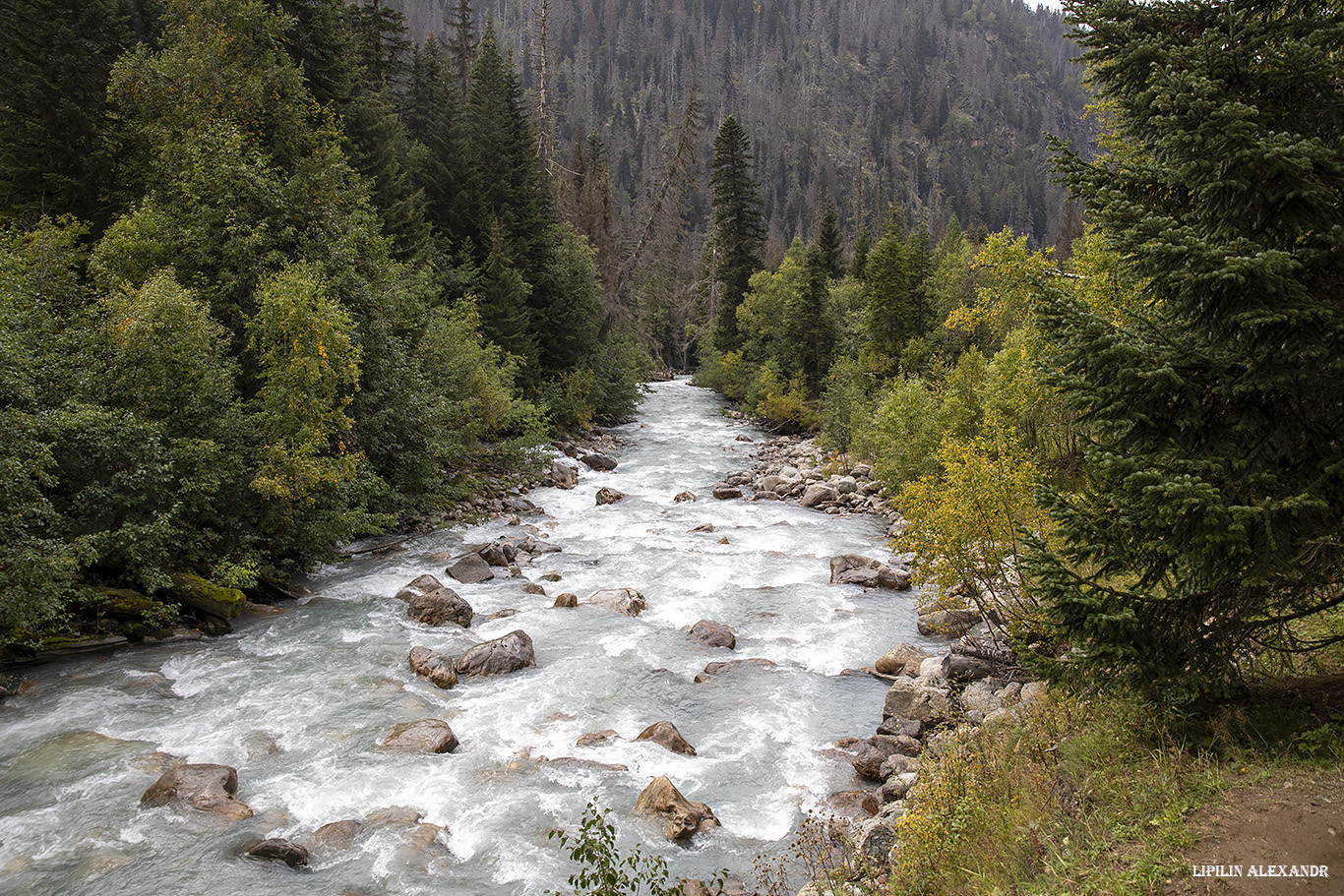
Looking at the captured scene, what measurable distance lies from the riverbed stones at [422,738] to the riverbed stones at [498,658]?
202cm

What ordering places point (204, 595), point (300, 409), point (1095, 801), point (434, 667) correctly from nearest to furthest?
point (1095, 801) → point (434, 667) → point (204, 595) → point (300, 409)

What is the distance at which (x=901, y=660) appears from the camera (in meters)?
13.5

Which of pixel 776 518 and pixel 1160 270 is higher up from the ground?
pixel 1160 270

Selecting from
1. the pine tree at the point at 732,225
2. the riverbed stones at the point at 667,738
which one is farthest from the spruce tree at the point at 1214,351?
the pine tree at the point at 732,225

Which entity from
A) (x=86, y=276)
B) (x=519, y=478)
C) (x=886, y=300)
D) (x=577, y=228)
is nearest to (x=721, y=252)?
(x=577, y=228)

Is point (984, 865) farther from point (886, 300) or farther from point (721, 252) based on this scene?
point (721, 252)

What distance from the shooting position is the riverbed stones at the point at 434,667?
12883 millimetres

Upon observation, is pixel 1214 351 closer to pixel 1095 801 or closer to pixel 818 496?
pixel 1095 801

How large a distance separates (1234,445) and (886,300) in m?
35.2

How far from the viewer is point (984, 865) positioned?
6297 mm

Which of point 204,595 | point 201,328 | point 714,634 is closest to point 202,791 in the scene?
point 204,595

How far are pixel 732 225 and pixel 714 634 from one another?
4807cm

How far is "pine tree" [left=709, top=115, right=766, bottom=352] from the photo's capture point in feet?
185

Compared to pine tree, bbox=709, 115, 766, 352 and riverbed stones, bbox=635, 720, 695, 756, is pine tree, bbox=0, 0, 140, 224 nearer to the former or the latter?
riverbed stones, bbox=635, 720, 695, 756
